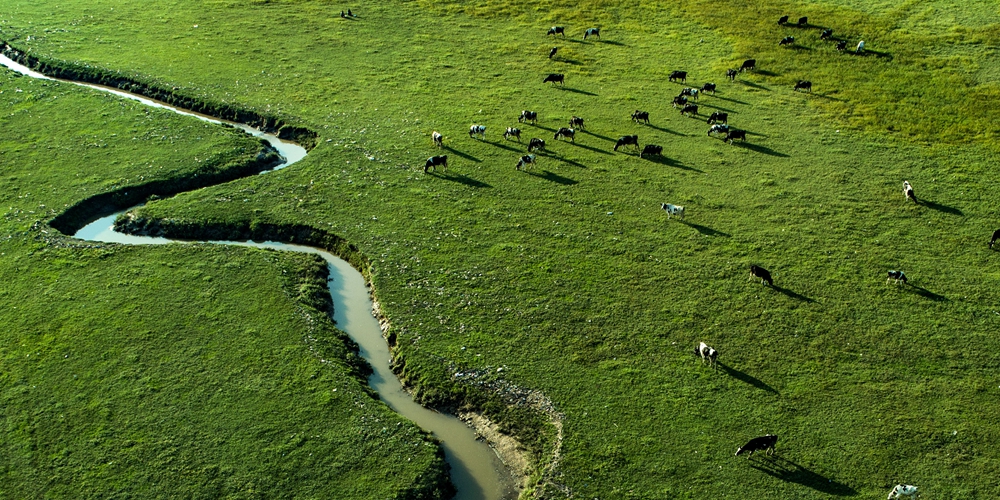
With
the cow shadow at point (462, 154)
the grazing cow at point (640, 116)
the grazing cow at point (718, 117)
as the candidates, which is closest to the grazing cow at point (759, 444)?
the cow shadow at point (462, 154)

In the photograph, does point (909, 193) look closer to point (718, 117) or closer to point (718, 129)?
point (718, 129)

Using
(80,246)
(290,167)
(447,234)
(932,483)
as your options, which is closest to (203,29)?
(290,167)

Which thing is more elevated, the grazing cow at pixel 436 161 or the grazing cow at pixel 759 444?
the grazing cow at pixel 436 161

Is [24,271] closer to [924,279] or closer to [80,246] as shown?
[80,246]

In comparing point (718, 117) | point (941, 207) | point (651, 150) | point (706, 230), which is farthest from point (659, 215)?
point (941, 207)

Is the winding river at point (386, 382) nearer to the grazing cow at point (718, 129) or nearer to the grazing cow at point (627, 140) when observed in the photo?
the grazing cow at point (627, 140)

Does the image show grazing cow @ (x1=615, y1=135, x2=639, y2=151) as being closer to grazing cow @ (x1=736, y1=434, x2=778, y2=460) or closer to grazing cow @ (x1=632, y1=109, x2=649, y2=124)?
grazing cow @ (x1=632, y1=109, x2=649, y2=124)
